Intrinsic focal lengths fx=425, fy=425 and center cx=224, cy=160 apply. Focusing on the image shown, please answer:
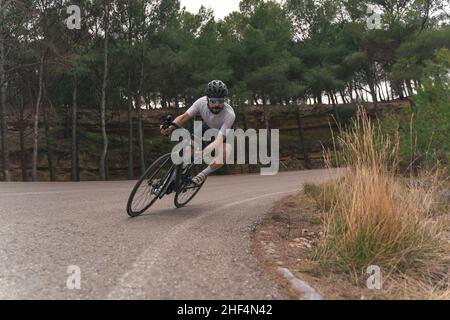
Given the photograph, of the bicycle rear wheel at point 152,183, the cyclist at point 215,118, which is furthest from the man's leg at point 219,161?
the bicycle rear wheel at point 152,183

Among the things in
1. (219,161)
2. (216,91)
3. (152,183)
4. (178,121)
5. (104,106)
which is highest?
(104,106)

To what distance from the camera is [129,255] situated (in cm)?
349

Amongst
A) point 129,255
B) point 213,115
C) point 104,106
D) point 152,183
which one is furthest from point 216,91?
point 104,106

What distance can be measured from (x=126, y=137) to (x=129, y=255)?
32.3 meters

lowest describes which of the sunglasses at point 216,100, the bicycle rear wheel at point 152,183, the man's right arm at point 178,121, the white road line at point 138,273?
the white road line at point 138,273

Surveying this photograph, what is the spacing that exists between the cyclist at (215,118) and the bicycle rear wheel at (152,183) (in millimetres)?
382

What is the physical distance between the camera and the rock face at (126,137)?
31.5 meters

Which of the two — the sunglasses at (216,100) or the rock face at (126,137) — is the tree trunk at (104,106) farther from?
the sunglasses at (216,100)

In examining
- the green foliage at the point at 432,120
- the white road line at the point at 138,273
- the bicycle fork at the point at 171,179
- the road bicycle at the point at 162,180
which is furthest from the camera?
the green foliage at the point at 432,120

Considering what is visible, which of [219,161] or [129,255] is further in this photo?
[219,161]

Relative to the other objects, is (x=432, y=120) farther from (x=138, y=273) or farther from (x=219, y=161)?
(x=138, y=273)

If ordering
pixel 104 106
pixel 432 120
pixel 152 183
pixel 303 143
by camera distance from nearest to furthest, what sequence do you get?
pixel 152 183 < pixel 432 120 < pixel 104 106 < pixel 303 143

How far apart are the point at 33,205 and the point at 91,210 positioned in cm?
112
